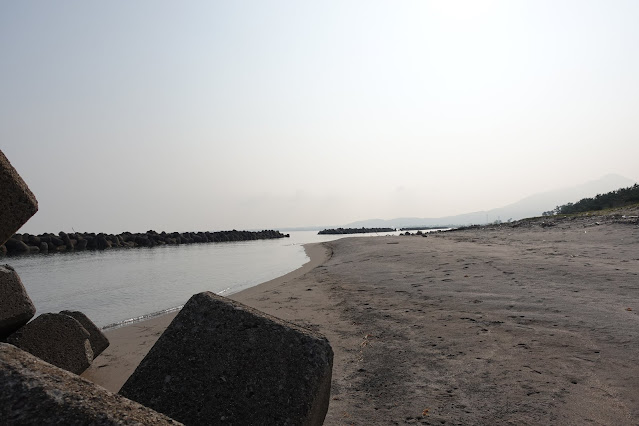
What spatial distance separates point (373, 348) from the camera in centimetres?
508

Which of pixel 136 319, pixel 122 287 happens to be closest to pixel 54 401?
pixel 136 319

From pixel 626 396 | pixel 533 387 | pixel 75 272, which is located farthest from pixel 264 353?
pixel 75 272

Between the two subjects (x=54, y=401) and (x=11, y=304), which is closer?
(x=54, y=401)

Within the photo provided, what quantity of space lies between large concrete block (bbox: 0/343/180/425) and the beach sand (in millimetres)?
2154

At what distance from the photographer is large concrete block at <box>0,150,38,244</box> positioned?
316 cm

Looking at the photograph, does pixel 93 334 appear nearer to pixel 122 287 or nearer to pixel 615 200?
pixel 122 287

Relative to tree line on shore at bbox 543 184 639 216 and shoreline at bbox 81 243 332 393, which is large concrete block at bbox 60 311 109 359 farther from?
tree line on shore at bbox 543 184 639 216

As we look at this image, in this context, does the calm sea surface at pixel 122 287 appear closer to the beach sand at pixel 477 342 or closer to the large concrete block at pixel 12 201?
the beach sand at pixel 477 342

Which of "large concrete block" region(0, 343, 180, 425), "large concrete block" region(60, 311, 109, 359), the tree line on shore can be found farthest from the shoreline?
the tree line on shore

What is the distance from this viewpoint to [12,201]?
3.24 m

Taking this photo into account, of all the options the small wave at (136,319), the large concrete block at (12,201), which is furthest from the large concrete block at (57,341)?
the small wave at (136,319)

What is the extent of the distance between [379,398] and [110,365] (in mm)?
3815

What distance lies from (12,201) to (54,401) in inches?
89.3

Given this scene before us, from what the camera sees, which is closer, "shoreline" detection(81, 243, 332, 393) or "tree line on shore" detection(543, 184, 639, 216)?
"shoreline" detection(81, 243, 332, 393)
